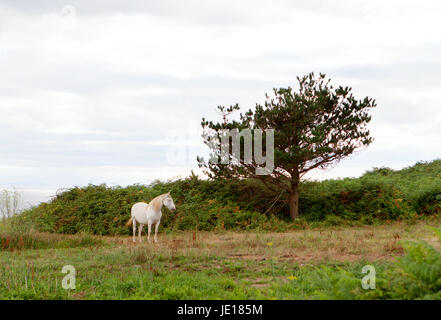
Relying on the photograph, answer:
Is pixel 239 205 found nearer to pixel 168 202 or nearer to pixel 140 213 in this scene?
pixel 140 213

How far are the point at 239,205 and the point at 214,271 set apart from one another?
11.3 metres

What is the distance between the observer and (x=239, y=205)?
773 inches

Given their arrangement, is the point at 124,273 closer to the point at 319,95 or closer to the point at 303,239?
the point at 303,239

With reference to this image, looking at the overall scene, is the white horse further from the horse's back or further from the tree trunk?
the tree trunk

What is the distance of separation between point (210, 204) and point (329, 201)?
220 inches

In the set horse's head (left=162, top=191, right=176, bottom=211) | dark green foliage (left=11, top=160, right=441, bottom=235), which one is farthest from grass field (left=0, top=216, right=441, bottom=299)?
dark green foliage (left=11, top=160, right=441, bottom=235)

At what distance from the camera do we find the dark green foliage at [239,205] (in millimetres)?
18375

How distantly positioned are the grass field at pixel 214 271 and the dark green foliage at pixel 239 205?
585 cm

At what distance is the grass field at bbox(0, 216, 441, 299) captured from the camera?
6684mm

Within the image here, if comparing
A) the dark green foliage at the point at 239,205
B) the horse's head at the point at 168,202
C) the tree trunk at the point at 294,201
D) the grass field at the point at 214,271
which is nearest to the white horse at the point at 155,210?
the horse's head at the point at 168,202

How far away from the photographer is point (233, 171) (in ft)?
58.7

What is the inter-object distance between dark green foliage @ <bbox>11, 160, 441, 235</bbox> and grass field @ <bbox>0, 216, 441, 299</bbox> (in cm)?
585

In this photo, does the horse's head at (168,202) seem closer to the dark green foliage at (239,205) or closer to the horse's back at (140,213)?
the horse's back at (140,213)
